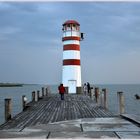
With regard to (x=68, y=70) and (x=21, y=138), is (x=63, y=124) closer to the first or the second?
(x=21, y=138)

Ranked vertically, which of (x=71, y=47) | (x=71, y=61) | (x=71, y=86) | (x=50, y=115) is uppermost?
(x=71, y=47)

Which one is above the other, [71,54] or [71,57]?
[71,54]

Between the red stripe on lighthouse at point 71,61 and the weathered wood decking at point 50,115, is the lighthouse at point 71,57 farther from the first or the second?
the weathered wood decking at point 50,115

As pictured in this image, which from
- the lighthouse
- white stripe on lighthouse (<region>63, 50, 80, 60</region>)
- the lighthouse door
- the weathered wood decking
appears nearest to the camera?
the weathered wood decking

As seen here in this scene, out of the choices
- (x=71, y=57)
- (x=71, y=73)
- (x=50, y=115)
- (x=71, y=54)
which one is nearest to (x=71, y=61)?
(x=71, y=57)

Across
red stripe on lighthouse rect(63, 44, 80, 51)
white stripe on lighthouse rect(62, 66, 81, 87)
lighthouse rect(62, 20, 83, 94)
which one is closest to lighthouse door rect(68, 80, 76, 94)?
lighthouse rect(62, 20, 83, 94)

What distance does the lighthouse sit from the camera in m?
25.2

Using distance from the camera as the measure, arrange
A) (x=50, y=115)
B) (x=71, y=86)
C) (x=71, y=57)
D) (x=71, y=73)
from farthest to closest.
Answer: (x=71, y=86)
(x=71, y=73)
(x=71, y=57)
(x=50, y=115)

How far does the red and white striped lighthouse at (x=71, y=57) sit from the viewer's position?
2519cm

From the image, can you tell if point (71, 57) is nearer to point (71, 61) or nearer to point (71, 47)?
point (71, 61)

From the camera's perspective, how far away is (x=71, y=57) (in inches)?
988

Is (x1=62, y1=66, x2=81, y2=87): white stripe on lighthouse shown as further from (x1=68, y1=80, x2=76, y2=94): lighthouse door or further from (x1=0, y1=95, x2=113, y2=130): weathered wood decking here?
(x1=0, y1=95, x2=113, y2=130): weathered wood decking

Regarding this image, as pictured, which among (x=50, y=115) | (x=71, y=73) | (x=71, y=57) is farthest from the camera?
(x=71, y=73)

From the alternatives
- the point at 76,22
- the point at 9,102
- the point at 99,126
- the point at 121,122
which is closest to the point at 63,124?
the point at 99,126
